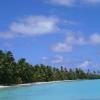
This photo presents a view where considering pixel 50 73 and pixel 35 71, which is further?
pixel 50 73

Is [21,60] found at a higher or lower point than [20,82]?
higher

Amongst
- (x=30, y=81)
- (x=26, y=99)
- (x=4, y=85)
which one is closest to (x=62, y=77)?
(x=30, y=81)

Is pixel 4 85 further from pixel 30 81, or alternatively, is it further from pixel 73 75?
pixel 73 75

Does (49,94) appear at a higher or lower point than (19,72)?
lower

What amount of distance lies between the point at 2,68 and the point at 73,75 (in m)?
85.3

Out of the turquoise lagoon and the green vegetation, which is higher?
the green vegetation

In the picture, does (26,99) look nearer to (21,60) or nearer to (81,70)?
(21,60)

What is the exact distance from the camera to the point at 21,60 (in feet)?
320

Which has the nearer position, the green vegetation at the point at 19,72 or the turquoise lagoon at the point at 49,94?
the turquoise lagoon at the point at 49,94

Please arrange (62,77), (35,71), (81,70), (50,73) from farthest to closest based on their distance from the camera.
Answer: (81,70)
(62,77)
(50,73)
(35,71)

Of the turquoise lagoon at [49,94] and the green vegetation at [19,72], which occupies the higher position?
the green vegetation at [19,72]

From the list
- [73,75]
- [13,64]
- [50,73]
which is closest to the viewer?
[13,64]

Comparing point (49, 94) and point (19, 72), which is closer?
point (49, 94)

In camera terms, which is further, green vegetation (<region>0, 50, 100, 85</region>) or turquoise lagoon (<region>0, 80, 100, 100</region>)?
green vegetation (<region>0, 50, 100, 85</region>)
